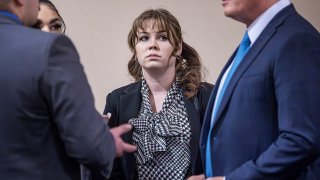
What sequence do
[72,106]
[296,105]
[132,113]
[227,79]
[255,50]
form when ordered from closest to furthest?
1. [72,106]
2. [296,105]
3. [255,50]
4. [227,79]
5. [132,113]

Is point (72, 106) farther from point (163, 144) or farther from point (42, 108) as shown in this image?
point (163, 144)

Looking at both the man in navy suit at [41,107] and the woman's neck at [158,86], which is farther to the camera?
the woman's neck at [158,86]

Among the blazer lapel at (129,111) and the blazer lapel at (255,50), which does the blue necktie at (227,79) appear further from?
the blazer lapel at (129,111)

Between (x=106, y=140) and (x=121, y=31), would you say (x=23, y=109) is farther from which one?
(x=121, y=31)

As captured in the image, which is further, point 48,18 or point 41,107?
point 48,18

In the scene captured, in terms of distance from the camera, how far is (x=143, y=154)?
5.32 ft

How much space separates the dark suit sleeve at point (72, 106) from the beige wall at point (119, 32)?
1641 mm

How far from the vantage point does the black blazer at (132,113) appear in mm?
1639

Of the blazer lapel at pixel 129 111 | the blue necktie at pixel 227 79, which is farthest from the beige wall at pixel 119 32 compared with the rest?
the blue necktie at pixel 227 79

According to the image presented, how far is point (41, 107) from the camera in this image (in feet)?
2.76

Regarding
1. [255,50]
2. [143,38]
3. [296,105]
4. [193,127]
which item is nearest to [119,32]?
[143,38]

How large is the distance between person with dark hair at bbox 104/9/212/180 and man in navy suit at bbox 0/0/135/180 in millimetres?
739

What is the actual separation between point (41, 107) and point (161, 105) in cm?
93

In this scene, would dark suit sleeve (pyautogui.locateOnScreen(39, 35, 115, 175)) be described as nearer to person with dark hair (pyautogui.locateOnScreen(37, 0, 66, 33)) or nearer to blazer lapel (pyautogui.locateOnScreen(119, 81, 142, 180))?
blazer lapel (pyautogui.locateOnScreen(119, 81, 142, 180))
